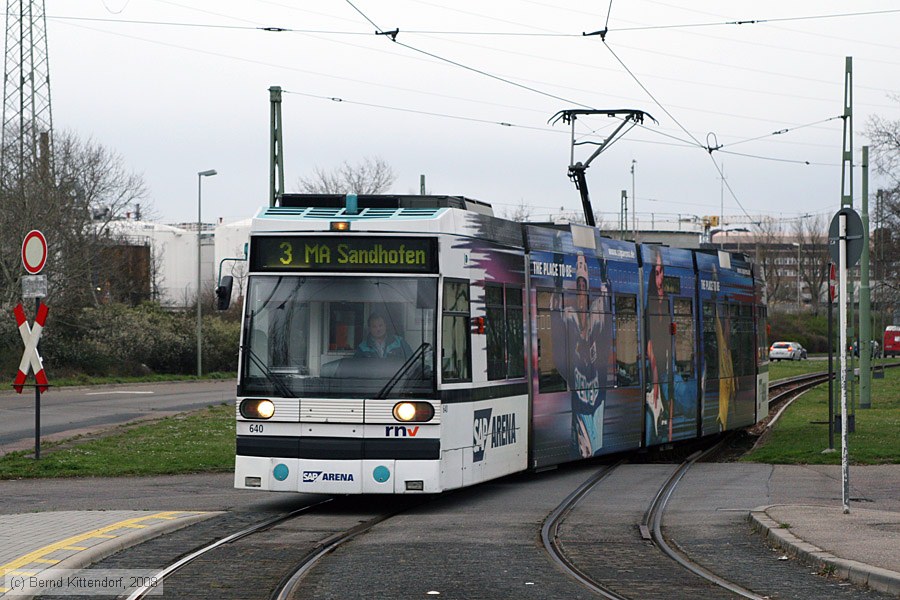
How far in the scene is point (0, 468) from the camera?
18141 millimetres

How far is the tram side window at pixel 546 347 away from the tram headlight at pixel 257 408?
411cm

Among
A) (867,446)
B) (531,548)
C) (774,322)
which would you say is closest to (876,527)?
(531,548)

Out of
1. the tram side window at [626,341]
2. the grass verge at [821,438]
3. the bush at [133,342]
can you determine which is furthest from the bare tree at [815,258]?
the tram side window at [626,341]

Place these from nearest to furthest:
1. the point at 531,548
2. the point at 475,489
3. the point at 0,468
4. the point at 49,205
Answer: the point at 531,548, the point at 475,489, the point at 0,468, the point at 49,205

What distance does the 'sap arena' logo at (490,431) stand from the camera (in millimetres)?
13867

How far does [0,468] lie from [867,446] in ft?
42.7

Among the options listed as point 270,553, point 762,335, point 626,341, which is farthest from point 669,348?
point 270,553

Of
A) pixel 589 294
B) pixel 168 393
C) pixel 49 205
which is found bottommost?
pixel 168 393

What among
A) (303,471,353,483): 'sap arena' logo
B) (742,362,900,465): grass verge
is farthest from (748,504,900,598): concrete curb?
(742,362,900,465): grass verge

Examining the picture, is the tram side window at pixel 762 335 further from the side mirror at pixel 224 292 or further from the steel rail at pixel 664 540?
the side mirror at pixel 224 292

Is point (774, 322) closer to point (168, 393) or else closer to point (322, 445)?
point (168, 393)

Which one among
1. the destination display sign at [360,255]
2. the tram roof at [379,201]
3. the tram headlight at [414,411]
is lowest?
the tram headlight at [414,411]

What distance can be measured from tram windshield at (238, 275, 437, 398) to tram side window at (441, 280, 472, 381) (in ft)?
0.58

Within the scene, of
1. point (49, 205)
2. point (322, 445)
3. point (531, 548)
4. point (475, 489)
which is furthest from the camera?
point (49, 205)
